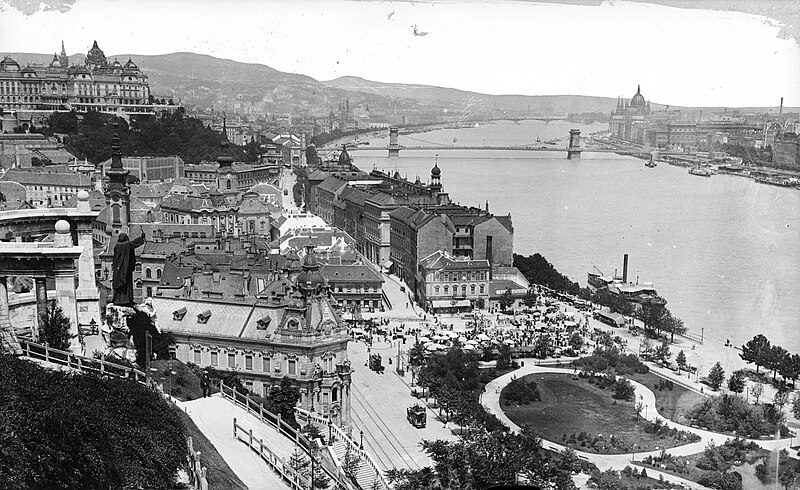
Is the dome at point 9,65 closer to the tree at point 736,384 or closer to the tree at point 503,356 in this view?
the tree at point 503,356

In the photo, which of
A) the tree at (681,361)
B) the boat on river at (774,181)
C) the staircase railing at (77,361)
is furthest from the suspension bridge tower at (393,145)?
the staircase railing at (77,361)

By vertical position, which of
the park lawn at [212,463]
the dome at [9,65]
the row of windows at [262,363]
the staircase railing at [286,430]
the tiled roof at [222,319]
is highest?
the dome at [9,65]

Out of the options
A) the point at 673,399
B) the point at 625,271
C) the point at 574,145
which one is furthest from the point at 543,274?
the point at 574,145

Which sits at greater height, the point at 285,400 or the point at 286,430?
→ the point at 286,430

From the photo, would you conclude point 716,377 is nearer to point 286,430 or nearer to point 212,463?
point 286,430

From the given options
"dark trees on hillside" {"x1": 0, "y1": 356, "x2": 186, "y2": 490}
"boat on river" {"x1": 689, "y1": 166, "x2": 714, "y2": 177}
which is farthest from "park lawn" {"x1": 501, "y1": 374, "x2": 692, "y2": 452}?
"boat on river" {"x1": 689, "y1": 166, "x2": 714, "y2": 177}

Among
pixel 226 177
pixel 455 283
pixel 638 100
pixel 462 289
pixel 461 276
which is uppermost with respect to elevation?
pixel 638 100

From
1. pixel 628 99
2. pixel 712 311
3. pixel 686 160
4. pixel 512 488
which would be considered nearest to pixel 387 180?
pixel 628 99
